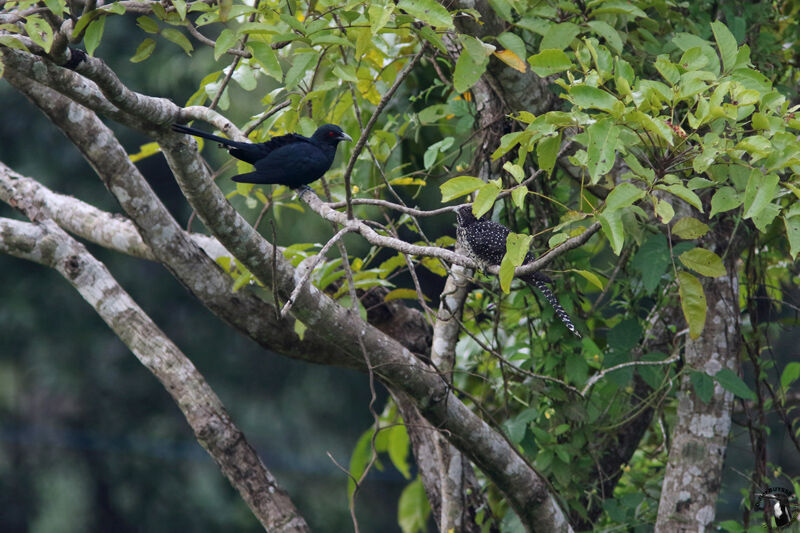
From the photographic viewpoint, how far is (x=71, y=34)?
1.85 m

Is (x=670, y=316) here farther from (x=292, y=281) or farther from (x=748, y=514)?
(x=292, y=281)

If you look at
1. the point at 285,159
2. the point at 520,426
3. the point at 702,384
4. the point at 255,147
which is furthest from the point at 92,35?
the point at 702,384

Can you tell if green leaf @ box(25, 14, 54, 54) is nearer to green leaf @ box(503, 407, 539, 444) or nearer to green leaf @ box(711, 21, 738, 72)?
green leaf @ box(711, 21, 738, 72)

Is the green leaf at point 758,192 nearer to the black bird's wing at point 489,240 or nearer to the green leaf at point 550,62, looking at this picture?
the green leaf at point 550,62

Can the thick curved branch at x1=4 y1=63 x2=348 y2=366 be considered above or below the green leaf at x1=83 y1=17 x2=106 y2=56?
below

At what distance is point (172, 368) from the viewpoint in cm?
281

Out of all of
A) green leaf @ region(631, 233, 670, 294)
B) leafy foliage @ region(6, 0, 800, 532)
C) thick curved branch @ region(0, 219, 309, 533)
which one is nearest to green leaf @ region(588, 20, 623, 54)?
leafy foliage @ region(6, 0, 800, 532)

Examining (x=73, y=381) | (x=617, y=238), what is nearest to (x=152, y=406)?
(x=73, y=381)

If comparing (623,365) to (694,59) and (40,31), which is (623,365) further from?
(40,31)

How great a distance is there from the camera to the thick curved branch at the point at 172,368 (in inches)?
107

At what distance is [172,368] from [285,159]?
90 centimetres

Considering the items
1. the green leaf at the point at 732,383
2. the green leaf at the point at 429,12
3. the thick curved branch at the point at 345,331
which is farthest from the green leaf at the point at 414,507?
the green leaf at the point at 429,12

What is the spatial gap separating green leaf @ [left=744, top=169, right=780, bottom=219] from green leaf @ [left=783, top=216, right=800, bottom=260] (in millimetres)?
77

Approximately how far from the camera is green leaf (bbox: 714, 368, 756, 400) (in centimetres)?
239
